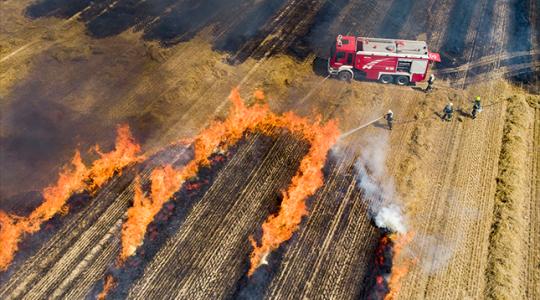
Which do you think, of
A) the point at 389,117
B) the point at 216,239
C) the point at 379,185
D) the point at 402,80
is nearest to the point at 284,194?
the point at 216,239

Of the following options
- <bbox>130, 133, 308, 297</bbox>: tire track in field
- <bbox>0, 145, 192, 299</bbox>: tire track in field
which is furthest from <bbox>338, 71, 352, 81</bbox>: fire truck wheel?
<bbox>0, 145, 192, 299</bbox>: tire track in field

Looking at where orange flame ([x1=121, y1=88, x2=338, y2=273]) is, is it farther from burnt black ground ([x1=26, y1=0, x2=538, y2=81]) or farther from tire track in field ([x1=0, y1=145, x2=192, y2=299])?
burnt black ground ([x1=26, y1=0, x2=538, y2=81])

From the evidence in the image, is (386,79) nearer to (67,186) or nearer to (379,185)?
(379,185)

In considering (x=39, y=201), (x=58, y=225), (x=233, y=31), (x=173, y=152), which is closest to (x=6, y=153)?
(x=39, y=201)

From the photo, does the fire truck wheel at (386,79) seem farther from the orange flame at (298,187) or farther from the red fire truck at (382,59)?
the orange flame at (298,187)

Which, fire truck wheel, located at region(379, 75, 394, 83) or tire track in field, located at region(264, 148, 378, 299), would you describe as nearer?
tire track in field, located at region(264, 148, 378, 299)

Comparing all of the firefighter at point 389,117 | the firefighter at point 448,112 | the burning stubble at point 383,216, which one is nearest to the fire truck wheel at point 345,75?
the firefighter at point 389,117
